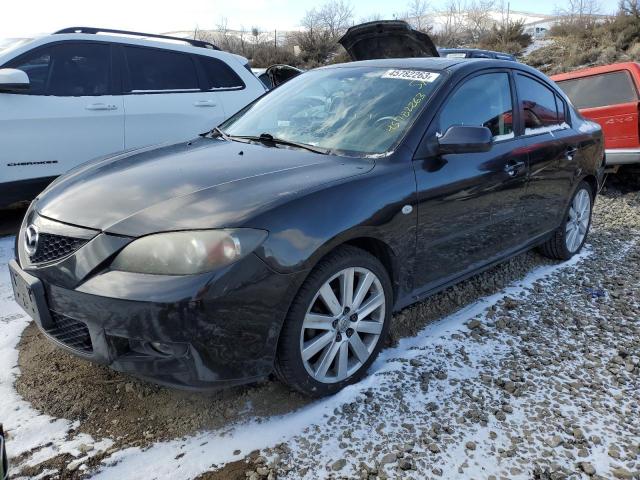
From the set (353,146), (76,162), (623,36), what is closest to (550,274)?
(353,146)

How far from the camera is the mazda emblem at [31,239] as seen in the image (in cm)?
237

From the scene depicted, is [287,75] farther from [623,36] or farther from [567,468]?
[623,36]

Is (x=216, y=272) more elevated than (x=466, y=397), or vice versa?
(x=216, y=272)

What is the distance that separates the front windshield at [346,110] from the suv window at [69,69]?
2.11 meters

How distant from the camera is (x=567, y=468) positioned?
215 centimetres

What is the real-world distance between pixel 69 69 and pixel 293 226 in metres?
3.78

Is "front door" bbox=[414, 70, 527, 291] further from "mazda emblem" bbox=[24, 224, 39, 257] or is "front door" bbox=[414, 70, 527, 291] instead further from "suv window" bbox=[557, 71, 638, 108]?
"suv window" bbox=[557, 71, 638, 108]

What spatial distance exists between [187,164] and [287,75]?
6.15 meters

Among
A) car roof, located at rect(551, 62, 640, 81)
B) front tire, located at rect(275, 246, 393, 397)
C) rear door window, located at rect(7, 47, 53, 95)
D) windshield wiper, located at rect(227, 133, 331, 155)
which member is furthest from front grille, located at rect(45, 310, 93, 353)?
car roof, located at rect(551, 62, 640, 81)

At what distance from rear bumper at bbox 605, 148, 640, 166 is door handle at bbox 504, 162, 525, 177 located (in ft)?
12.9

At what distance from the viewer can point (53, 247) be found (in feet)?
7.53

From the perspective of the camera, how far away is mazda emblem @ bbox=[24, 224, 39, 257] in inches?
93.4

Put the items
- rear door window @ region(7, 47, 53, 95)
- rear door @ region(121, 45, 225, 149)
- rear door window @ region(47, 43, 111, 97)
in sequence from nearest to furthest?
rear door window @ region(7, 47, 53, 95), rear door window @ region(47, 43, 111, 97), rear door @ region(121, 45, 225, 149)

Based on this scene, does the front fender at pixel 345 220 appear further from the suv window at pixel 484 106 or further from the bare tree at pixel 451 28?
the bare tree at pixel 451 28
